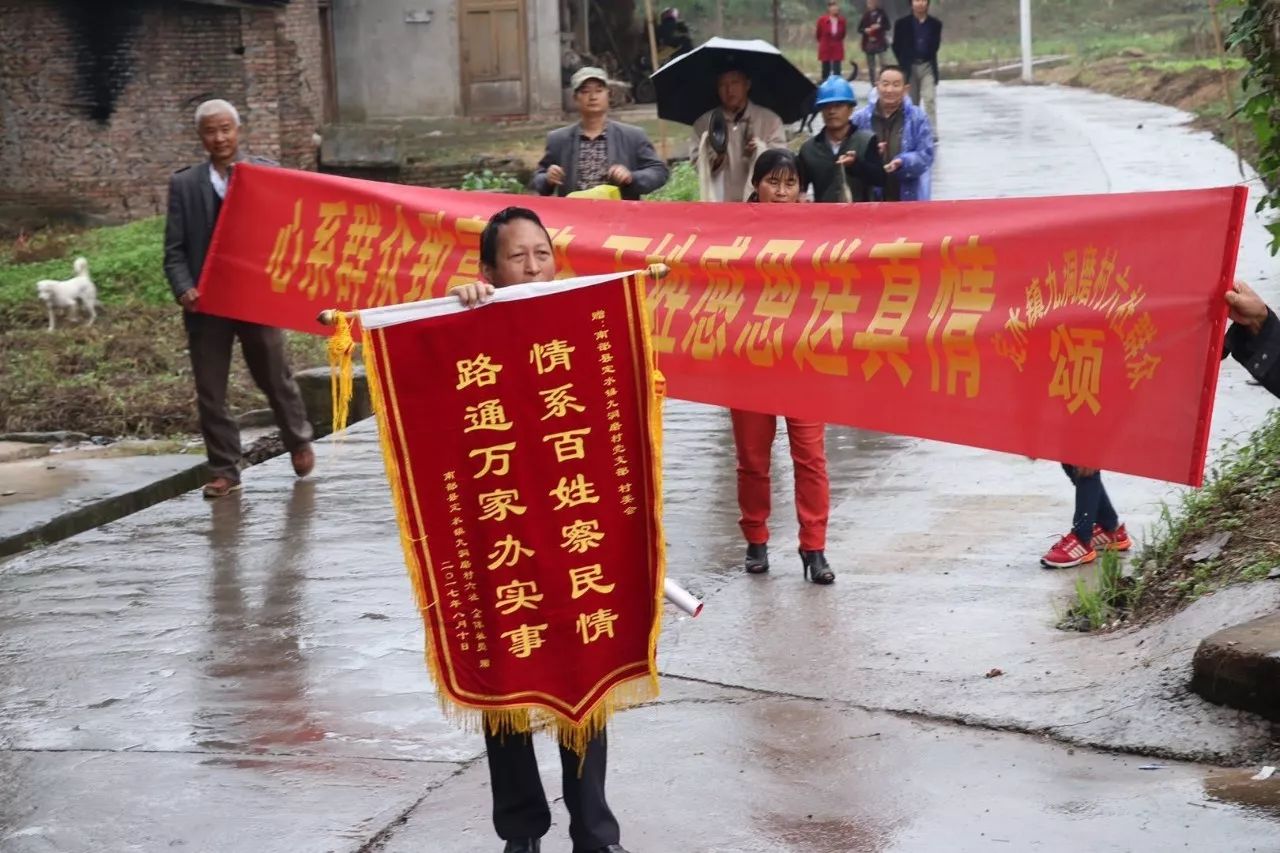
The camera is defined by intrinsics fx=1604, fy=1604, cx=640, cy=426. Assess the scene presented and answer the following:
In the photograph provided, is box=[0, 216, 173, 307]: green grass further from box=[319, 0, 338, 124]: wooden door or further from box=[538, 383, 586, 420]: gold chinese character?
box=[538, 383, 586, 420]: gold chinese character

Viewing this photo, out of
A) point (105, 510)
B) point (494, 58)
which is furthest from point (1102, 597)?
point (494, 58)

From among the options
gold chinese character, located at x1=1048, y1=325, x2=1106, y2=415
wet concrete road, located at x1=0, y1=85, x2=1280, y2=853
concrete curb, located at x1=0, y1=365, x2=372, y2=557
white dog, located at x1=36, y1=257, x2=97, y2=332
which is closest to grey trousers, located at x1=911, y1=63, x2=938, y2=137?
white dog, located at x1=36, y1=257, x2=97, y2=332

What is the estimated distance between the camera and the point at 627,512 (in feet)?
13.0

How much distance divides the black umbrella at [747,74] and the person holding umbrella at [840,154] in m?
0.29

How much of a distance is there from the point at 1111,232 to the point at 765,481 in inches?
88.9

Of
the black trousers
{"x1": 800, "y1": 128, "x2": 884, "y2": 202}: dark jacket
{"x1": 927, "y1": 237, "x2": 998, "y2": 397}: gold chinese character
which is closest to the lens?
the black trousers

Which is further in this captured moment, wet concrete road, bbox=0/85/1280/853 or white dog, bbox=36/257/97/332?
white dog, bbox=36/257/97/332

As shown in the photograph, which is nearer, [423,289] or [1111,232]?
[1111,232]

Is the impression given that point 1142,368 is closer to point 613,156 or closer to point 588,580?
point 588,580

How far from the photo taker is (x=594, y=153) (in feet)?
25.7

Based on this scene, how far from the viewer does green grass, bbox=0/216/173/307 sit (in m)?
16.0

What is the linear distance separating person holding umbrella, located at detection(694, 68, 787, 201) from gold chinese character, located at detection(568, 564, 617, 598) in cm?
426

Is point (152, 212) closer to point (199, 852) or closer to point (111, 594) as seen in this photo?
point (111, 594)

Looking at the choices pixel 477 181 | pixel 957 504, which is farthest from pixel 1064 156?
pixel 957 504
